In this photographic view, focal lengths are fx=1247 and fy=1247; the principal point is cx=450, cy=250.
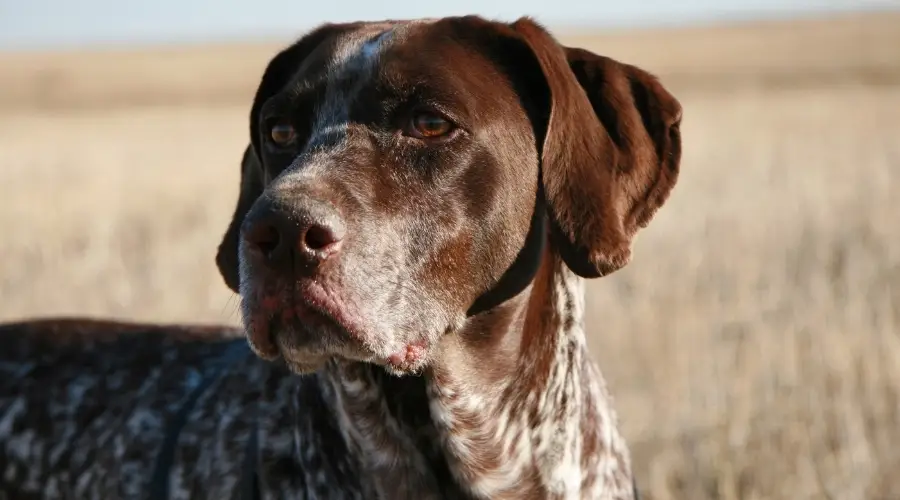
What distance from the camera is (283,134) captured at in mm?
3512

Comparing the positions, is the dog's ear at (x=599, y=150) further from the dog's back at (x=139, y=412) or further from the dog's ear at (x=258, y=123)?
the dog's back at (x=139, y=412)

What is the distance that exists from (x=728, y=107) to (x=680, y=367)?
21.6 m

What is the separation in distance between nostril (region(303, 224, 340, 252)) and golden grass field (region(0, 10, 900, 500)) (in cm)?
162

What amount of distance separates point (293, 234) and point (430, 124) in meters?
0.61

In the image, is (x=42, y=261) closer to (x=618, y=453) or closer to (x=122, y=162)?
(x=618, y=453)

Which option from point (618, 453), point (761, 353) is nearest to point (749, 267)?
point (761, 353)

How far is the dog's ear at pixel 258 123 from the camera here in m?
3.79

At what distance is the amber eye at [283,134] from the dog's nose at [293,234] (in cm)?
66

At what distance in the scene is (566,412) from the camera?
356 centimetres

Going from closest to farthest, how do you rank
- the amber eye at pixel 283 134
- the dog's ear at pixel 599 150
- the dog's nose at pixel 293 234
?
the dog's nose at pixel 293 234
the dog's ear at pixel 599 150
the amber eye at pixel 283 134

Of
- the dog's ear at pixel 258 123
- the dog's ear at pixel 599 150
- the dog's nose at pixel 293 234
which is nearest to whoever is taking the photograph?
the dog's nose at pixel 293 234

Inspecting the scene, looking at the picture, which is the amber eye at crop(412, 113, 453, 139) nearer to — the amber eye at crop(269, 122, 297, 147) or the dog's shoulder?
the amber eye at crop(269, 122, 297, 147)

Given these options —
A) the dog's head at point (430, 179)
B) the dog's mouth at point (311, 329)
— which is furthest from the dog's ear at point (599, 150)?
the dog's mouth at point (311, 329)

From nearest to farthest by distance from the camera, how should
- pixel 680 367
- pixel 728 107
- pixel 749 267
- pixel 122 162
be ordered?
1. pixel 680 367
2. pixel 749 267
3. pixel 122 162
4. pixel 728 107
